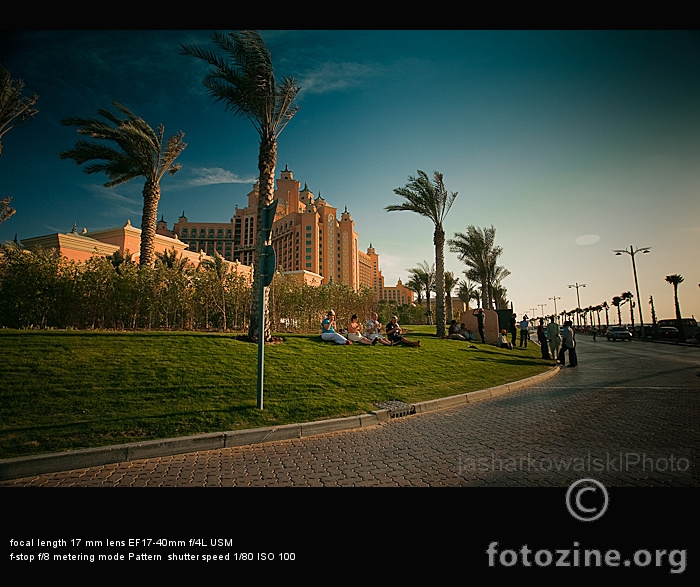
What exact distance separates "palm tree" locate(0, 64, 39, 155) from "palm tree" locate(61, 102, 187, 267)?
356 cm

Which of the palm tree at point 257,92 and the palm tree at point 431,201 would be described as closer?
the palm tree at point 257,92

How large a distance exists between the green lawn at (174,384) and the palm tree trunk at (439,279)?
37.3 feet

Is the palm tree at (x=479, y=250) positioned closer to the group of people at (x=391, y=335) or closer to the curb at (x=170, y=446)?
the group of people at (x=391, y=335)

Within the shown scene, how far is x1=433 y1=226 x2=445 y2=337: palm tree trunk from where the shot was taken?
23062 mm

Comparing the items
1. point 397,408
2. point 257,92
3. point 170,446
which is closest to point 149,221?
point 257,92

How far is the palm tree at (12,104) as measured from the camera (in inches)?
465

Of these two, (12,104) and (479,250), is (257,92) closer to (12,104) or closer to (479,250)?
(12,104)

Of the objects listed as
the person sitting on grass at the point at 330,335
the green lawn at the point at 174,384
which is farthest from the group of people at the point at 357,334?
the green lawn at the point at 174,384

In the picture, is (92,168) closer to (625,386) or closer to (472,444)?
(472,444)

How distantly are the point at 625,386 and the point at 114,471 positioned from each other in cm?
1170

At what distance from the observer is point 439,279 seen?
937 inches
